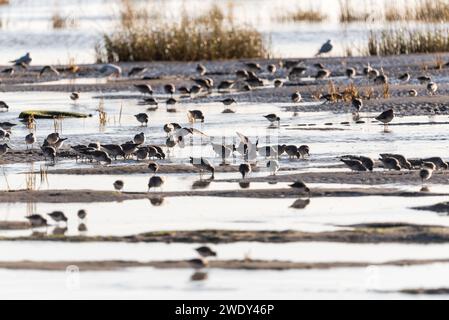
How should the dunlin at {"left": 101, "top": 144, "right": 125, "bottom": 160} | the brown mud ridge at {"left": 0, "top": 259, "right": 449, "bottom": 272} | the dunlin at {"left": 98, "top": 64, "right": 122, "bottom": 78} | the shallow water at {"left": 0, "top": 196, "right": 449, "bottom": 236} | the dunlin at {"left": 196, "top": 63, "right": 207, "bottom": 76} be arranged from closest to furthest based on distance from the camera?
the brown mud ridge at {"left": 0, "top": 259, "right": 449, "bottom": 272} → the shallow water at {"left": 0, "top": 196, "right": 449, "bottom": 236} → the dunlin at {"left": 101, "top": 144, "right": 125, "bottom": 160} → the dunlin at {"left": 196, "top": 63, "right": 207, "bottom": 76} → the dunlin at {"left": 98, "top": 64, "right": 122, "bottom": 78}

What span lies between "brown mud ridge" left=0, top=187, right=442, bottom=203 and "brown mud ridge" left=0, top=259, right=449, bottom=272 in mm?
2886

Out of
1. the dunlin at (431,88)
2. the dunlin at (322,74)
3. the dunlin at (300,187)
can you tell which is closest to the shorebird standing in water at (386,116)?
the dunlin at (431,88)

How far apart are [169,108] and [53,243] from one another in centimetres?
1320

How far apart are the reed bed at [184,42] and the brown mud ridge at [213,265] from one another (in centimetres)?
2240

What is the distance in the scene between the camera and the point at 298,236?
37.1 ft

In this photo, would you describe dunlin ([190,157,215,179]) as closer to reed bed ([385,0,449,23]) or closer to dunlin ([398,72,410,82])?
dunlin ([398,72,410,82])

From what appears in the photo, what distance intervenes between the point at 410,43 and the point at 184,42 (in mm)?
5748

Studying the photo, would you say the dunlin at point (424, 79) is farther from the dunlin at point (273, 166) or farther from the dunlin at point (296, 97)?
the dunlin at point (273, 166)

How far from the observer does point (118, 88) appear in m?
28.6

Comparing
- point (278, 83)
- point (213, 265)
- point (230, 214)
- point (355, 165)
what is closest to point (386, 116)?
point (355, 165)

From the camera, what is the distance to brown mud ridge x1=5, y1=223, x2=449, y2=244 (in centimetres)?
1116

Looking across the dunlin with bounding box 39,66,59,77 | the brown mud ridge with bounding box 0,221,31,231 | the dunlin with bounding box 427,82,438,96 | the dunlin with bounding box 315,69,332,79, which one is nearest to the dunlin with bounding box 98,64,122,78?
the dunlin with bounding box 39,66,59,77

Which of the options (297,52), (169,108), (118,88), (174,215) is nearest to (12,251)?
(174,215)

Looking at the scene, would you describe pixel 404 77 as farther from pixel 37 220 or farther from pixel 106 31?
pixel 106 31
